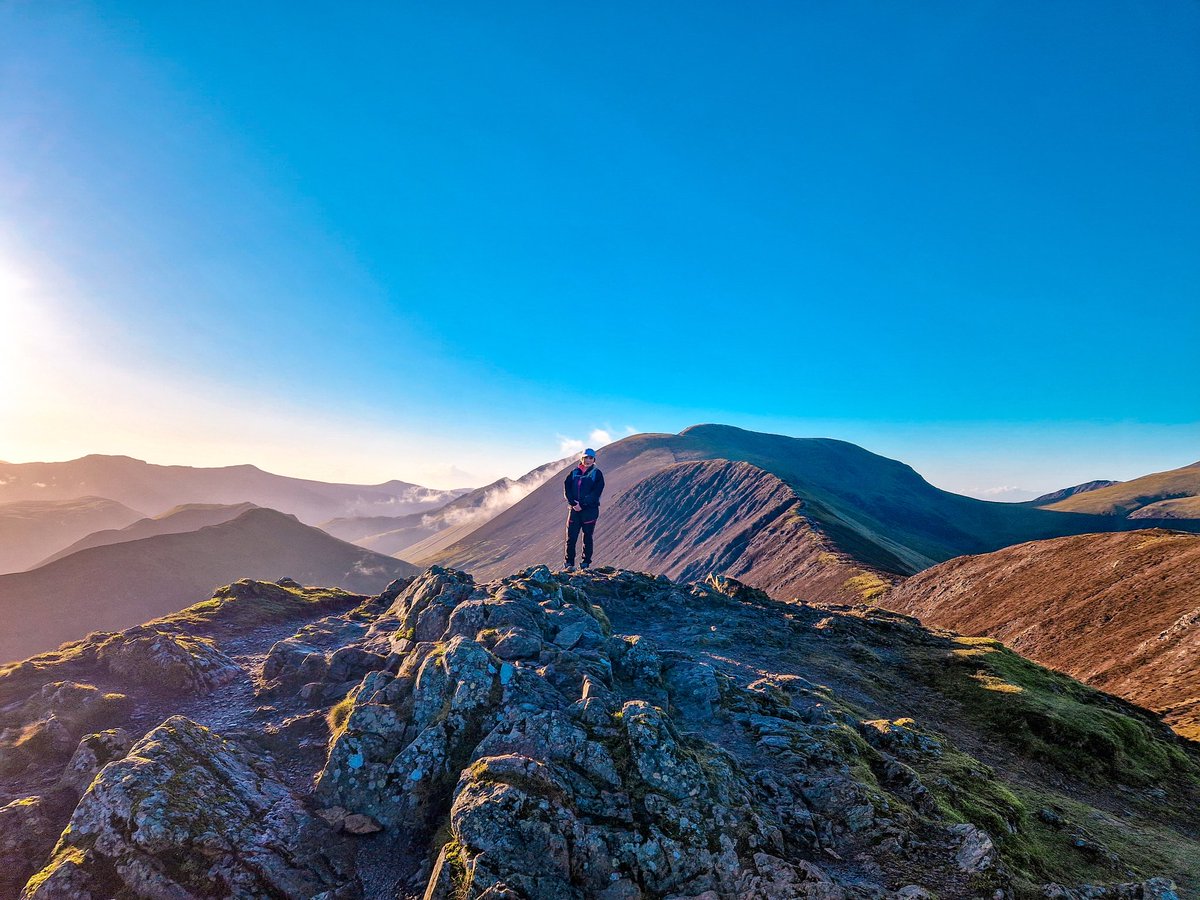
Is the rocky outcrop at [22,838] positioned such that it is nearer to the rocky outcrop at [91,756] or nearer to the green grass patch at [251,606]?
the rocky outcrop at [91,756]

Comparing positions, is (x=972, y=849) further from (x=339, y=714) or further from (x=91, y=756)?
(x=91, y=756)

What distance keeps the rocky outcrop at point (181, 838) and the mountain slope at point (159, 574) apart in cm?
13229

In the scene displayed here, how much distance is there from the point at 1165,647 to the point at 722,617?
38983 mm

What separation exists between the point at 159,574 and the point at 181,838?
163 metres

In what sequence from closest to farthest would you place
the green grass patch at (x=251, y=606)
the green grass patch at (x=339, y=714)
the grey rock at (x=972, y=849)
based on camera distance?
the grey rock at (x=972, y=849) → the green grass patch at (x=339, y=714) → the green grass patch at (x=251, y=606)

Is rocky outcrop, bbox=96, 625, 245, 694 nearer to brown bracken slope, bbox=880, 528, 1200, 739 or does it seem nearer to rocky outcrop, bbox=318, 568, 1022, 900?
rocky outcrop, bbox=318, 568, 1022, 900

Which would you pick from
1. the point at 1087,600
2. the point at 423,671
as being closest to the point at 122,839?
the point at 423,671

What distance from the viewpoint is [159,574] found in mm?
130500

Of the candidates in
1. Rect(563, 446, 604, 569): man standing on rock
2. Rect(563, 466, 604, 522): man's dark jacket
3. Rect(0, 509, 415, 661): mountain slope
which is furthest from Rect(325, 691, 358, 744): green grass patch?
Rect(0, 509, 415, 661): mountain slope

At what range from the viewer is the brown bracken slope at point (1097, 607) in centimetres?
3812

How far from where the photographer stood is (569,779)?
12984 millimetres

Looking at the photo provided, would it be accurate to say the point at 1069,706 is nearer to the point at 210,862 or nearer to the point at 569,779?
the point at 569,779

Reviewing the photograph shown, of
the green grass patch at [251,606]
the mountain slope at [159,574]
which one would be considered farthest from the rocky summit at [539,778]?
the mountain slope at [159,574]

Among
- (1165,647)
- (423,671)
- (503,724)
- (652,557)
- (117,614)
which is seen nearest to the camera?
(503,724)
